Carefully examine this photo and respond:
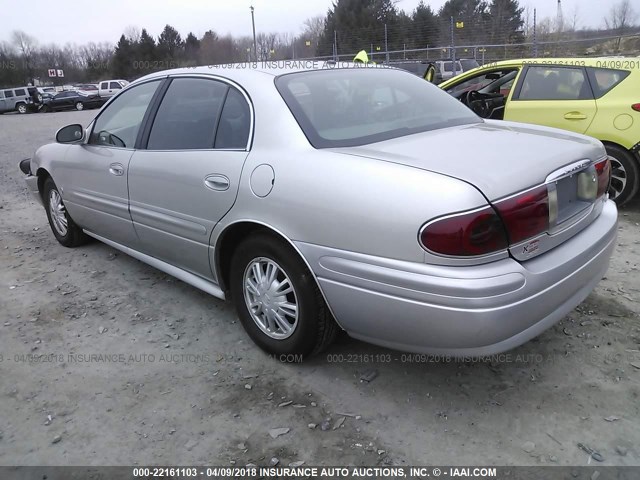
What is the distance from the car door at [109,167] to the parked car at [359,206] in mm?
29

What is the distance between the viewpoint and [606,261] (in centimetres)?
270

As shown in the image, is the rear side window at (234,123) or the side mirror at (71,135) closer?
the rear side window at (234,123)

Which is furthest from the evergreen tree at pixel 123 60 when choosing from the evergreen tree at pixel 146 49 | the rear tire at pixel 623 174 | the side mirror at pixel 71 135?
the rear tire at pixel 623 174

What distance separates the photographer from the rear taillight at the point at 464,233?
198 centimetres

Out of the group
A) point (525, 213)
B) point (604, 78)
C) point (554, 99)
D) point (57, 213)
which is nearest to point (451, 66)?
point (554, 99)

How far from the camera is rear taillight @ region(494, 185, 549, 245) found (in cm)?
206

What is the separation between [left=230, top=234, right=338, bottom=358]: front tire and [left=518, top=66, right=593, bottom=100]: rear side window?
4.29 m

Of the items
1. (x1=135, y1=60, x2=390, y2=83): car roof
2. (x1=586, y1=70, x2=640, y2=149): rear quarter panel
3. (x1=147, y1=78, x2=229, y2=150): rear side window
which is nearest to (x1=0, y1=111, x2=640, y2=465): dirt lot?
(x1=147, y1=78, x2=229, y2=150): rear side window

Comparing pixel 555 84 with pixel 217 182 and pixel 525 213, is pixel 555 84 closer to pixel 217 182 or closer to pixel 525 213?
pixel 525 213

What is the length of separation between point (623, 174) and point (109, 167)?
476 cm

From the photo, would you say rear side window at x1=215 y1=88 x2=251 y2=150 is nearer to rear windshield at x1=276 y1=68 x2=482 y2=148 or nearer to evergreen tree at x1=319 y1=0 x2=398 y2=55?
rear windshield at x1=276 y1=68 x2=482 y2=148

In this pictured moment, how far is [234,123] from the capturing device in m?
2.89

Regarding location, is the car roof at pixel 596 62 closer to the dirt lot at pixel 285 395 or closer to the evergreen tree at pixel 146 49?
the dirt lot at pixel 285 395

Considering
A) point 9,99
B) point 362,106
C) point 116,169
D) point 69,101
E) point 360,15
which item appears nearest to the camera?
point 362,106
